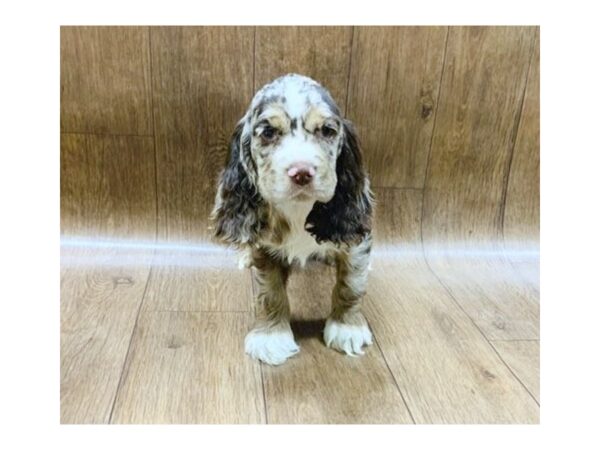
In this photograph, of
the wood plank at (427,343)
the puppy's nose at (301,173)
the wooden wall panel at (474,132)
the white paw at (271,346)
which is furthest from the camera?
the wooden wall panel at (474,132)

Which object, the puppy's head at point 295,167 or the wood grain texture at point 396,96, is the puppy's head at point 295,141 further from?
the wood grain texture at point 396,96

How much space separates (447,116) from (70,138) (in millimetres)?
937

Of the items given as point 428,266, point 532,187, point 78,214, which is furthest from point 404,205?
point 78,214

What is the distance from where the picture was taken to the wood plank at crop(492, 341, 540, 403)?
4.93 ft

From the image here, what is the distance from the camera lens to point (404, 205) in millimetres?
1890

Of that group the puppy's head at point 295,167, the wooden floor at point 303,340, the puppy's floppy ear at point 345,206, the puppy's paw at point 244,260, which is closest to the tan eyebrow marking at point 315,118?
the puppy's head at point 295,167

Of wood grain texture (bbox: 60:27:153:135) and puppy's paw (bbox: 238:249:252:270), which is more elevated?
wood grain texture (bbox: 60:27:153:135)

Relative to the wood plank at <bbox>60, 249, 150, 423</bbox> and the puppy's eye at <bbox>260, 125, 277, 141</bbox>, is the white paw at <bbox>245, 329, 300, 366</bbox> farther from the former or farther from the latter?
the puppy's eye at <bbox>260, 125, 277, 141</bbox>

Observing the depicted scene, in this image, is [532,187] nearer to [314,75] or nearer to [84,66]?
[314,75]

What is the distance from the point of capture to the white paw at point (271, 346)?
1.55 m

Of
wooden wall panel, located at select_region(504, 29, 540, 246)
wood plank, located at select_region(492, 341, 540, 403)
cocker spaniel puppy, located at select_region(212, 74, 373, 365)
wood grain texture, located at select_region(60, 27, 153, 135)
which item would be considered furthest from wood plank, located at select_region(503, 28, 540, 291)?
wood grain texture, located at select_region(60, 27, 153, 135)

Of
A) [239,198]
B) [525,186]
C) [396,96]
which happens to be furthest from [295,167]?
[525,186]

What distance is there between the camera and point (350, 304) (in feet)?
5.42

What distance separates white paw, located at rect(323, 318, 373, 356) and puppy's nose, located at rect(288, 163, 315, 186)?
0.44 metres
